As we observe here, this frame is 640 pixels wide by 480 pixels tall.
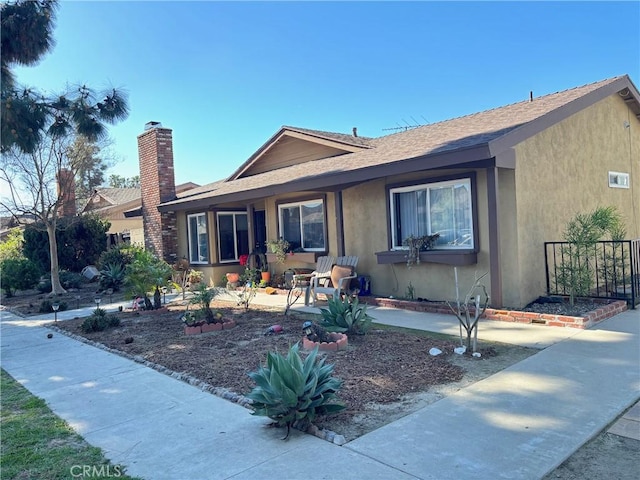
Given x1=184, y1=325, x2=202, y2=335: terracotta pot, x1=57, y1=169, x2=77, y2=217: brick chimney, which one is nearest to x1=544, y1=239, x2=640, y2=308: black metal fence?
x1=184, y1=325, x2=202, y2=335: terracotta pot

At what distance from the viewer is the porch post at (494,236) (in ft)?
24.7

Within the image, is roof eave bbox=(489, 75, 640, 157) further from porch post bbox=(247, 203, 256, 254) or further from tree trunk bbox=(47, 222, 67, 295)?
tree trunk bbox=(47, 222, 67, 295)

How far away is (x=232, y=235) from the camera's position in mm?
14477

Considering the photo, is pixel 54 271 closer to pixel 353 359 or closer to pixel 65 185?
pixel 65 185

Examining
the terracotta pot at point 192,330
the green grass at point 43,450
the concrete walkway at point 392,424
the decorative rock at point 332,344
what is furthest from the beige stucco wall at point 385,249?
the green grass at point 43,450

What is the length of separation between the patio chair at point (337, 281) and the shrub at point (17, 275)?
32.9 feet

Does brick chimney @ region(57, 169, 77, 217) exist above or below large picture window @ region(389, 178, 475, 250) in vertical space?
above

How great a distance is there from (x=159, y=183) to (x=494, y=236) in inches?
447

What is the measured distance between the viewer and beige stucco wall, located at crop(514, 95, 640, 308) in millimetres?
7887

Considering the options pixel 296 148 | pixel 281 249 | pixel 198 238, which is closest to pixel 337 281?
pixel 281 249

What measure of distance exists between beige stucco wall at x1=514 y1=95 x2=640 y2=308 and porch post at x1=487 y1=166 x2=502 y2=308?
35 centimetres

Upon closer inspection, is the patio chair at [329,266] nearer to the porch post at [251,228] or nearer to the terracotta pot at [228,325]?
the terracotta pot at [228,325]

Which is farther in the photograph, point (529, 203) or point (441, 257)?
point (441, 257)

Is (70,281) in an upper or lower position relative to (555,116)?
lower
